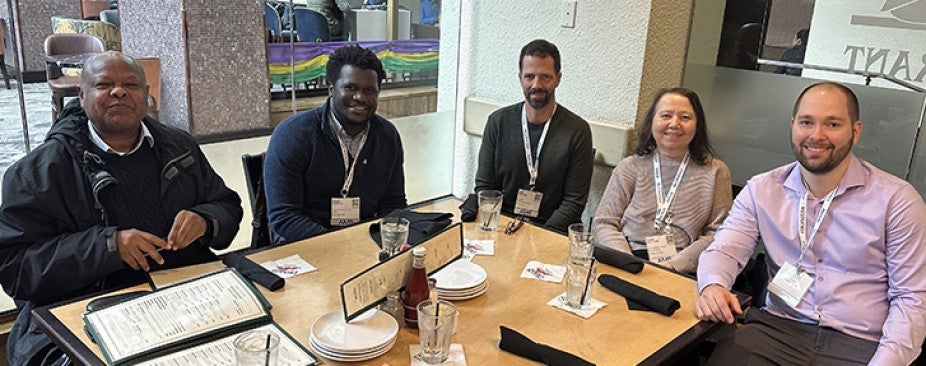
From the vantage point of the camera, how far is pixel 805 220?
1975mm

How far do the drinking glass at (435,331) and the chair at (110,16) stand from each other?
16.6 ft

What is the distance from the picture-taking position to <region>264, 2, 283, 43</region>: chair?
18.5 ft

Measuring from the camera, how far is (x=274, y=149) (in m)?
2.47

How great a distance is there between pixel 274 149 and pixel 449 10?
1.87 metres

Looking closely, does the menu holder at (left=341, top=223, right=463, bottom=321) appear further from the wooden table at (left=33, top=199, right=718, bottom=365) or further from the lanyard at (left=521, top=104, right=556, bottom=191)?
the lanyard at (left=521, top=104, right=556, bottom=191)

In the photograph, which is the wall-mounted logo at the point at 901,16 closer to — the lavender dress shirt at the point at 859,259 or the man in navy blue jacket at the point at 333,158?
the lavender dress shirt at the point at 859,259

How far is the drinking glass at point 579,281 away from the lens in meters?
1.67

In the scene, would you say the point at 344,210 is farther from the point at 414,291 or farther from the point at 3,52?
the point at 3,52

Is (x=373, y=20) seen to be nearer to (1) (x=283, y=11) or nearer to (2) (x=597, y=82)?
(1) (x=283, y=11)

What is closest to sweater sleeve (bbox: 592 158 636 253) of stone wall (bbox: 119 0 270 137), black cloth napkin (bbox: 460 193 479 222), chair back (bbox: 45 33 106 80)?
black cloth napkin (bbox: 460 193 479 222)

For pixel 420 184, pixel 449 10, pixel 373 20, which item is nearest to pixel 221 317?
pixel 449 10

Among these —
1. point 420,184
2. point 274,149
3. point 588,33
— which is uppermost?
point 588,33

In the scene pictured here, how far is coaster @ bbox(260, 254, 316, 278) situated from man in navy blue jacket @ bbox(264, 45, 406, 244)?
51cm

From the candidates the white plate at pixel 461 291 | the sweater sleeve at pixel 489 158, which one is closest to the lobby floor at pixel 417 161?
the sweater sleeve at pixel 489 158
